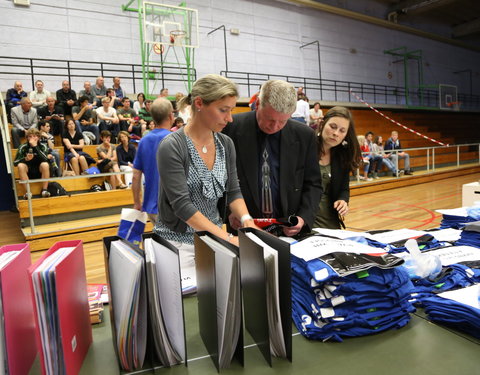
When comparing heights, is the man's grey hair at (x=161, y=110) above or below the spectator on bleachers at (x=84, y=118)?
below

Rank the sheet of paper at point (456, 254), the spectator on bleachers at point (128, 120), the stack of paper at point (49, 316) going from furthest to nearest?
the spectator on bleachers at point (128, 120)
the sheet of paper at point (456, 254)
the stack of paper at point (49, 316)

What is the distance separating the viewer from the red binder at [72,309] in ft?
2.45

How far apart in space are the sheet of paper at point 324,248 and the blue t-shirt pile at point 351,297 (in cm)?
2

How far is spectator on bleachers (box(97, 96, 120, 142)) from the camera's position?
7.10 m

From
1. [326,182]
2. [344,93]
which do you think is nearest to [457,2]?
[344,93]

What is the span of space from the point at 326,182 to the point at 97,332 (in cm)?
139

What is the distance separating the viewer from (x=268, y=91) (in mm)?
1504

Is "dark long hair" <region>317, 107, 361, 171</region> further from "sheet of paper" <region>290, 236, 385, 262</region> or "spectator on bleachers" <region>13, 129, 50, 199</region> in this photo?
"spectator on bleachers" <region>13, 129, 50, 199</region>

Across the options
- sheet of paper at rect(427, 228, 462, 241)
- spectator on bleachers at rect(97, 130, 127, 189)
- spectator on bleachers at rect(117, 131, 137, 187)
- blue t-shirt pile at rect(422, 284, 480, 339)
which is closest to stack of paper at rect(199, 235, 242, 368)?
blue t-shirt pile at rect(422, 284, 480, 339)

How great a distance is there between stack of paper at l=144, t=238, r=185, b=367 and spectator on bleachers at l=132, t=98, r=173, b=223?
1.80 meters

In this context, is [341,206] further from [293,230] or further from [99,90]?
[99,90]

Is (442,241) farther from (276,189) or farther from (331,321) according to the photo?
(331,321)

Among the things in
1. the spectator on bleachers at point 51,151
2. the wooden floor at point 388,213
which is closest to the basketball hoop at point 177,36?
the spectator on bleachers at point 51,151

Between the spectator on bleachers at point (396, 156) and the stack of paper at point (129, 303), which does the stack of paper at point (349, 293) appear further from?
the spectator on bleachers at point (396, 156)
